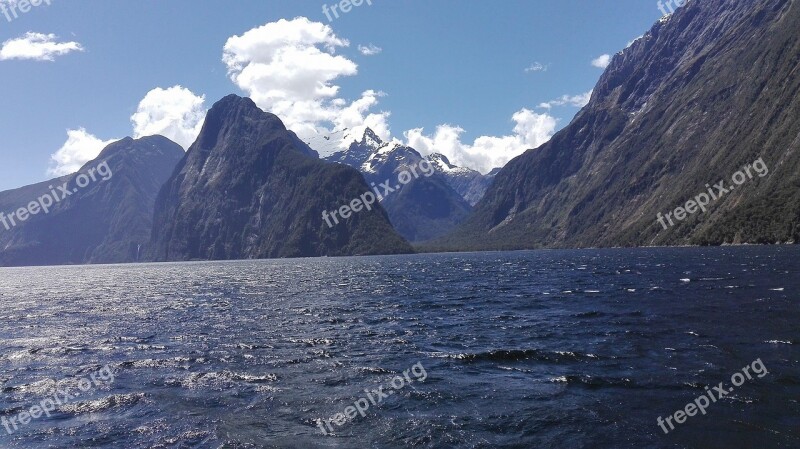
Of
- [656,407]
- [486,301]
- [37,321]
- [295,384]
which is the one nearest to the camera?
[656,407]

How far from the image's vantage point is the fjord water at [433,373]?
23125 mm

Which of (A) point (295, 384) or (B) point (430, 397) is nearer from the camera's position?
(B) point (430, 397)

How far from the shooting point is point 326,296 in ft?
288

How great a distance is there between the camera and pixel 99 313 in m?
74.1

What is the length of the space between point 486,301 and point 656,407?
152 ft

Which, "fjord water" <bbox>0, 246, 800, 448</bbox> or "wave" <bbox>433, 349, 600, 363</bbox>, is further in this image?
"wave" <bbox>433, 349, 600, 363</bbox>

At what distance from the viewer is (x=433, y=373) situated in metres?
33.4

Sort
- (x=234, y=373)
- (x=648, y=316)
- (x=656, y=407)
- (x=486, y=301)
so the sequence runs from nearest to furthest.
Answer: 1. (x=656, y=407)
2. (x=234, y=373)
3. (x=648, y=316)
4. (x=486, y=301)

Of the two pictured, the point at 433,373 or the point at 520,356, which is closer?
the point at 433,373

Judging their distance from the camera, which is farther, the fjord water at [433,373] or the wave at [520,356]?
the wave at [520,356]

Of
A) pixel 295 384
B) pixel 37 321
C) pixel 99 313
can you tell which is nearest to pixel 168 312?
pixel 99 313

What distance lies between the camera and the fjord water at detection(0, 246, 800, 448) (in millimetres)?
23125

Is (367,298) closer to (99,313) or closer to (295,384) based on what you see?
(99,313)

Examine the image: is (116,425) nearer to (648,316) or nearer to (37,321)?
(648,316)
